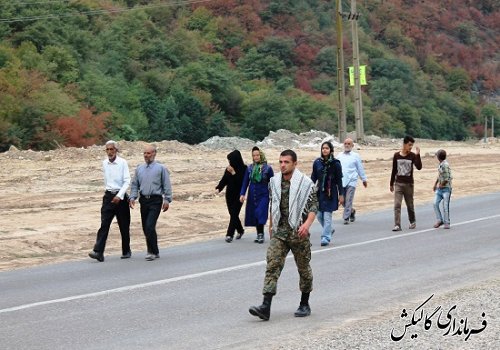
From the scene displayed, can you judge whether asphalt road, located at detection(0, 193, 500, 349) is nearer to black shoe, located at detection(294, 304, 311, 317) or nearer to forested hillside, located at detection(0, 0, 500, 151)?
black shoe, located at detection(294, 304, 311, 317)

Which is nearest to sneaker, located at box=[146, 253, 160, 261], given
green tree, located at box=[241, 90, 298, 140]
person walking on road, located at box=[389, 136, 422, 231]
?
person walking on road, located at box=[389, 136, 422, 231]

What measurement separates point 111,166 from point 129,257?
5.12 feet

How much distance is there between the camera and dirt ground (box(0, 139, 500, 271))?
19.2 meters

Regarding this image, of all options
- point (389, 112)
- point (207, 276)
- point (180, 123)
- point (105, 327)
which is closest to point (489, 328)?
point (105, 327)

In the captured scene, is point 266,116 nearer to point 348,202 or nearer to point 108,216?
point 348,202

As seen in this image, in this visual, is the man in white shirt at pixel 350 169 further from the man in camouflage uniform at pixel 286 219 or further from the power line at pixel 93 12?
the power line at pixel 93 12

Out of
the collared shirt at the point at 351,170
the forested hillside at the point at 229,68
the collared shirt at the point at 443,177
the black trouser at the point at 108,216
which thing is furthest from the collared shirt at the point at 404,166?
the forested hillside at the point at 229,68

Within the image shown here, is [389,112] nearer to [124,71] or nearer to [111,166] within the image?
[124,71]

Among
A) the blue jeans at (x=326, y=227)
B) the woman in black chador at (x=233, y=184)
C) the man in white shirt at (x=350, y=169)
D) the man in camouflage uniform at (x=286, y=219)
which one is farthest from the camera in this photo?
the man in white shirt at (x=350, y=169)

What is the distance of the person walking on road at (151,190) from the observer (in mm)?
15438

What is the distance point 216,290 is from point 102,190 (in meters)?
18.0

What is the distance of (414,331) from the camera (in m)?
9.64

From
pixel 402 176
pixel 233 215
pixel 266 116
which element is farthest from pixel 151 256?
pixel 266 116

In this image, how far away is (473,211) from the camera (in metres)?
24.3
